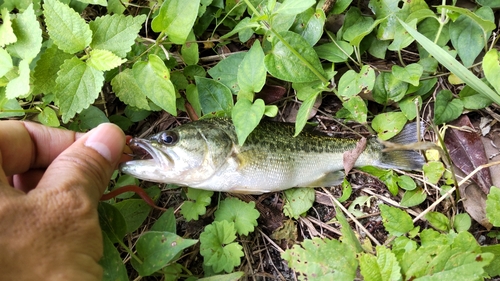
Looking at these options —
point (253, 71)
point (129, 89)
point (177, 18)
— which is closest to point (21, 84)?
point (129, 89)

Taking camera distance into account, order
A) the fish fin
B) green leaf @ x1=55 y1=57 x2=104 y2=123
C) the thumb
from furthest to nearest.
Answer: the fish fin
green leaf @ x1=55 y1=57 x2=104 y2=123
the thumb

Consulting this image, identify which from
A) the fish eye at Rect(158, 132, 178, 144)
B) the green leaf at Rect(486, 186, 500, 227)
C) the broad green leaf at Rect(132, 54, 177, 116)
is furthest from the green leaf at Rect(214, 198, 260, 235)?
the green leaf at Rect(486, 186, 500, 227)

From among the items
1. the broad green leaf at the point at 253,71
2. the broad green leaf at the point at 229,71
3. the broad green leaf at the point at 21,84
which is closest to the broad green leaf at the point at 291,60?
the broad green leaf at the point at 253,71

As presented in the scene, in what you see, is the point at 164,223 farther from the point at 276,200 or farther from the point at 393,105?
the point at 393,105

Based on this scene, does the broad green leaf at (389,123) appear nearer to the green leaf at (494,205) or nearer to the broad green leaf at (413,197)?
the broad green leaf at (413,197)

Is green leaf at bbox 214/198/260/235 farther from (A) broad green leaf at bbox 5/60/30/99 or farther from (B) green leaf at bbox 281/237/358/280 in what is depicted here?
(A) broad green leaf at bbox 5/60/30/99

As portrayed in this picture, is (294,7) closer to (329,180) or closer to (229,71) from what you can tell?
(229,71)
